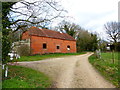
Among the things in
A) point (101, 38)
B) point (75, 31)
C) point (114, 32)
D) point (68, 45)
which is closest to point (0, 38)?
point (68, 45)

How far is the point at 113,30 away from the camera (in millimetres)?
37844

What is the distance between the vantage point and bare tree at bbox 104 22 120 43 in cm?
3638

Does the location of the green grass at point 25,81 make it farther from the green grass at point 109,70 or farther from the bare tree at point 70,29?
the bare tree at point 70,29

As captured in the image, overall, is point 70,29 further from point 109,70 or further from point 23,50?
point 109,70

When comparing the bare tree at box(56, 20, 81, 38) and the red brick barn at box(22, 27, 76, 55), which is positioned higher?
the bare tree at box(56, 20, 81, 38)

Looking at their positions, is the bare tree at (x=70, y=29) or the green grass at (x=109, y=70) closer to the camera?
the green grass at (x=109, y=70)

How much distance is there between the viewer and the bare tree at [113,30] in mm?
36375


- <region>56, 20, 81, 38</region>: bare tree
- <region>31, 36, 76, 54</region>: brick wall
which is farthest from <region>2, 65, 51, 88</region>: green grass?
<region>56, 20, 81, 38</region>: bare tree

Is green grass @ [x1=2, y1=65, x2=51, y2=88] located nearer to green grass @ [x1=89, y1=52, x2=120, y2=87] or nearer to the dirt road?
the dirt road

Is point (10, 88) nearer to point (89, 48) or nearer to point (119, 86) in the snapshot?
point (119, 86)

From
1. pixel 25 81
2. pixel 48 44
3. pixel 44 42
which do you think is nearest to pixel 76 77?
pixel 25 81

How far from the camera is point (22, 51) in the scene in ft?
62.2

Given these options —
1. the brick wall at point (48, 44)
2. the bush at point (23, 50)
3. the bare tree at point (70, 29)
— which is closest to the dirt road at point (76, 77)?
the bush at point (23, 50)

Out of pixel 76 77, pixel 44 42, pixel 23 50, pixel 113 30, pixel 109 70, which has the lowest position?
pixel 76 77
